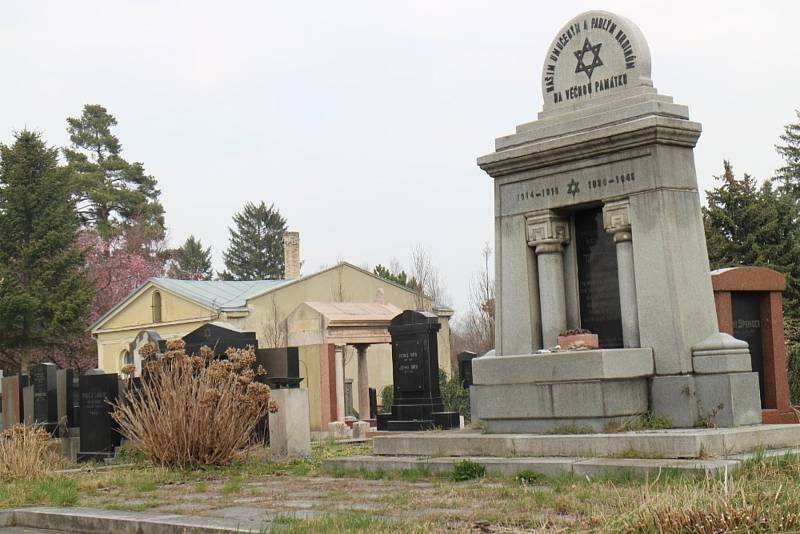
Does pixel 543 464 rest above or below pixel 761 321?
below

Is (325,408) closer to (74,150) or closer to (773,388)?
(773,388)

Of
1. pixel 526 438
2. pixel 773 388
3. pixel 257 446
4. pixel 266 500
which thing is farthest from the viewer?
pixel 257 446

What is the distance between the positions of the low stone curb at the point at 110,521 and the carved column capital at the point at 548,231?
17.4ft

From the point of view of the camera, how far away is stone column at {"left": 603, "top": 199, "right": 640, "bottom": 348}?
11.4 metres

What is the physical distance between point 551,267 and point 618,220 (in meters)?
1.07

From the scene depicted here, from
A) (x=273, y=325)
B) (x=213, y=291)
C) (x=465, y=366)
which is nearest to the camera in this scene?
(x=465, y=366)

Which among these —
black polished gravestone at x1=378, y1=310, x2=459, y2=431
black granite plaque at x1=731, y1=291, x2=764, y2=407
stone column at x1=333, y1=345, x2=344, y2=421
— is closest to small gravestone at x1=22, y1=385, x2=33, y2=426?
stone column at x1=333, y1=345, x2=344, y2=421

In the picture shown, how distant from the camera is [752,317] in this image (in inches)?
516

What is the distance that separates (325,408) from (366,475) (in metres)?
13.0

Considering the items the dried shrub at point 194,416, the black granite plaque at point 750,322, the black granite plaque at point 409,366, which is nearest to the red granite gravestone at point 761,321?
the black granite plaque at point 750,322

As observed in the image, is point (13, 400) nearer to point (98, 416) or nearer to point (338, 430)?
point (98, 416)

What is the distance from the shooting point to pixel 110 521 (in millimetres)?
8672

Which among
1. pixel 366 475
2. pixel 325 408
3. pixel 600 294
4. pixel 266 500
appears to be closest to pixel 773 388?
pixel 600 294

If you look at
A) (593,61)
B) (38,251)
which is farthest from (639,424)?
(38,251)
